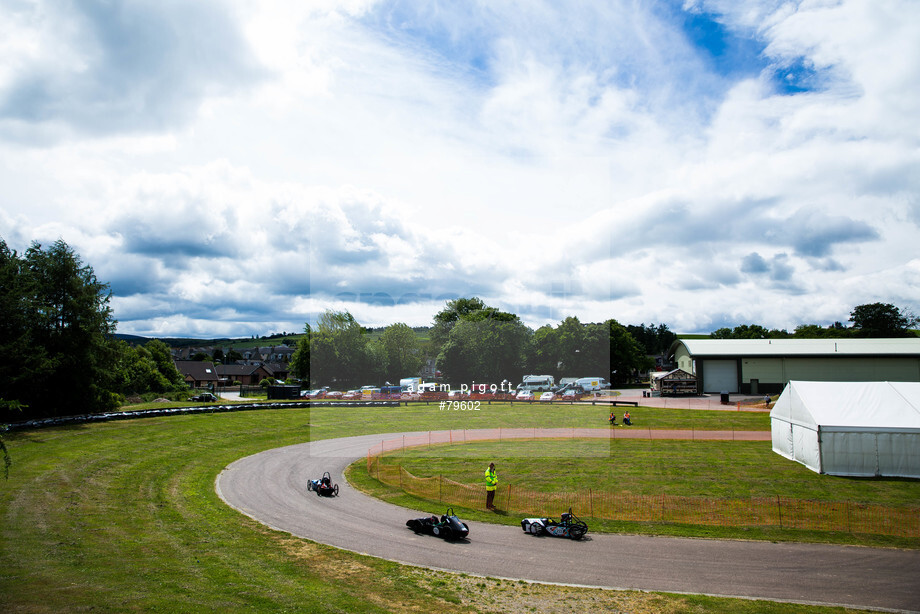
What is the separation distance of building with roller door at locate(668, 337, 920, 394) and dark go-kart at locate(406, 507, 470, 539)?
2241 inches

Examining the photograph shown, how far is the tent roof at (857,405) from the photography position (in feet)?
86.3

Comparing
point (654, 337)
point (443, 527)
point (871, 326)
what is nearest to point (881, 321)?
point (871, 326)

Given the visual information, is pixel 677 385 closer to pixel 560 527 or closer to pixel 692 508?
pixel 692 508

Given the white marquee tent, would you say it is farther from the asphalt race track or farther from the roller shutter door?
the roller shutter door

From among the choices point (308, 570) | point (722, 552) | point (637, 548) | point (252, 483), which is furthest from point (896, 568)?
point (252, 483)

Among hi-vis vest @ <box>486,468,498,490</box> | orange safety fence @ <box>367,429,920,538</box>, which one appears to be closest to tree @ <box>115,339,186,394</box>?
orange safety fence @ <box>367,429,920,538</box>

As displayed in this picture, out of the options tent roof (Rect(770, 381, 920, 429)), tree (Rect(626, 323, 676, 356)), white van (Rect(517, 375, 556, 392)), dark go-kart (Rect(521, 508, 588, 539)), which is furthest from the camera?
tree (Rect(626, 323, 676, 356))

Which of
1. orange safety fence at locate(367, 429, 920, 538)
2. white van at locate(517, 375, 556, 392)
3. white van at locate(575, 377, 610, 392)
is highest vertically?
white van at locate(517, 375, 556, 392)

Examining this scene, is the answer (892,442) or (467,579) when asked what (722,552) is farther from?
(892,442)

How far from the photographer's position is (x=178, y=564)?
14.5 metres

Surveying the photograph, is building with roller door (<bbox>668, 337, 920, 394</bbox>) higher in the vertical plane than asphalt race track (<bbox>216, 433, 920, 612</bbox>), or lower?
higher

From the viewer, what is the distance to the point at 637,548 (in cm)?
1684

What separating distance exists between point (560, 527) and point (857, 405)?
20.4m

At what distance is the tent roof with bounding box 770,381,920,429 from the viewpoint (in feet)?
86.3
